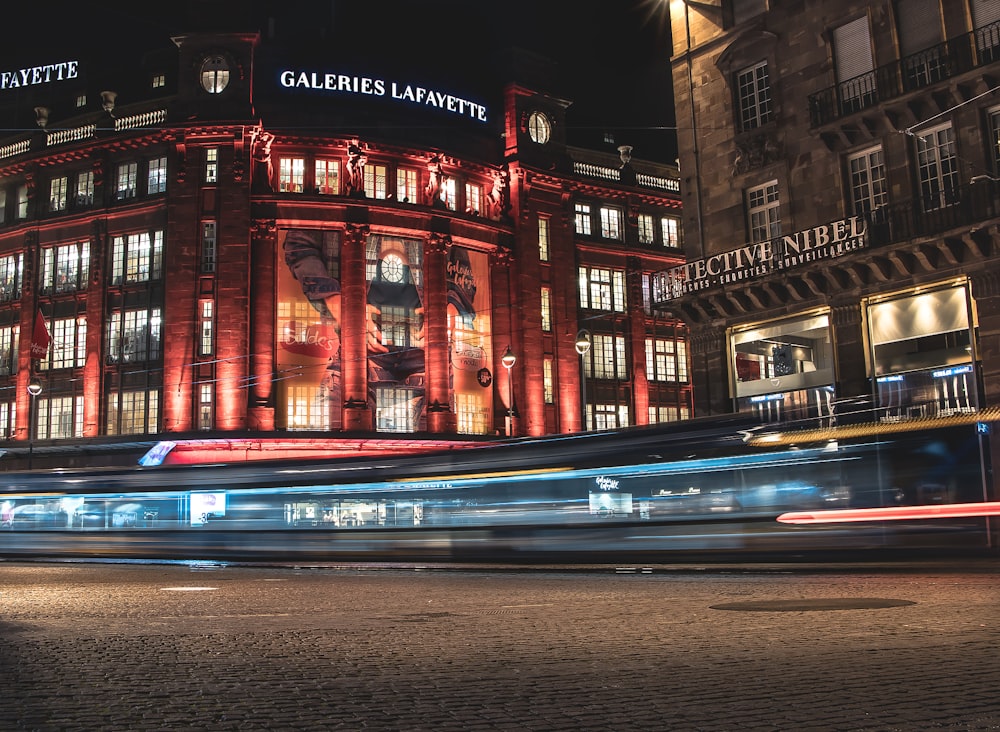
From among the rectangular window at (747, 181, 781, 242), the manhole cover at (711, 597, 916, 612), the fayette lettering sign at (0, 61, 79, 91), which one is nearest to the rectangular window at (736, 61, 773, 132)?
the rectangular window at (747, 181, 781, 242)

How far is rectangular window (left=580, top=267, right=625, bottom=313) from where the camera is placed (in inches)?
2365

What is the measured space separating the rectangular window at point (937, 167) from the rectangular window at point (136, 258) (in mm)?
36724

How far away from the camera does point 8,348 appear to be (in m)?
54.2

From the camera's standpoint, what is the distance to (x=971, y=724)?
18.9 ft

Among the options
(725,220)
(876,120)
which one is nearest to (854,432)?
(876,120)

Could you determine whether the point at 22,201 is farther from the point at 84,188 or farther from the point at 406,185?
the point at 406,185

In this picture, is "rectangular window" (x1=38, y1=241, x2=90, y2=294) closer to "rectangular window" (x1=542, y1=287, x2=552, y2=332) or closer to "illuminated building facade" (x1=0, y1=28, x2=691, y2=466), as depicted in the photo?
"illuminated building facade" (x1=0, y1=28, x2=691, y2=466)

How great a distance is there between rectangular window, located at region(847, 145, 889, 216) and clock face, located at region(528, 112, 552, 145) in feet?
102

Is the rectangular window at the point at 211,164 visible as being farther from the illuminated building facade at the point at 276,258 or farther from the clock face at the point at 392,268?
the clock face at the point at 392,268

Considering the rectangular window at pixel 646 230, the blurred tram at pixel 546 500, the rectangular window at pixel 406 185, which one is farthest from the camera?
the rectangular window at pixel 646 230

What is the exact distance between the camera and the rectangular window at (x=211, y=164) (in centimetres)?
5134

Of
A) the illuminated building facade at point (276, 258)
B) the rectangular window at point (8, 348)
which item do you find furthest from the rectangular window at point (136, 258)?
the rectangular window at point (8, 348)

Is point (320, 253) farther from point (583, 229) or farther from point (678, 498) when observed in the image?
point (678, 498)

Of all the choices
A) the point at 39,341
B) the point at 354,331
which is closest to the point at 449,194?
the point at 354,331
